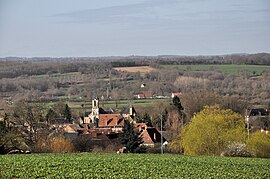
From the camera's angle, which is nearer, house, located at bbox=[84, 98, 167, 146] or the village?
the village

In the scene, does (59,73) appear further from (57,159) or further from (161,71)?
(57,159)

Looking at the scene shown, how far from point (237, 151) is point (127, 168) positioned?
9810 millimetres

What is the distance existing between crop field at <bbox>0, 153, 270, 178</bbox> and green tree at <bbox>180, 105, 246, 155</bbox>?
857 centimetres

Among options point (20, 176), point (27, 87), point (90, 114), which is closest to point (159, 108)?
point (90, 114)

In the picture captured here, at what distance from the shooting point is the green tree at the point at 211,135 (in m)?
26.1

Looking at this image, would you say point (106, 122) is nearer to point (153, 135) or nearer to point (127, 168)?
point (153, 135)

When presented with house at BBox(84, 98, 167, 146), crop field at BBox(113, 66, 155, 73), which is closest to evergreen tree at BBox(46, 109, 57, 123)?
house at BBox(84, 98, 167, 146)

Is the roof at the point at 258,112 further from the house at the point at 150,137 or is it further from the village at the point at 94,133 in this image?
the house at the point at 150,137

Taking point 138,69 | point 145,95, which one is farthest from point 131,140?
point 138,69

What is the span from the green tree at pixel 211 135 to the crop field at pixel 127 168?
8.57m

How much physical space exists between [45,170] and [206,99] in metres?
36.7

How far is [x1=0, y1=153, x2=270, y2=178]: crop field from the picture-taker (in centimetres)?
1373

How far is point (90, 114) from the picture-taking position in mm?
54750

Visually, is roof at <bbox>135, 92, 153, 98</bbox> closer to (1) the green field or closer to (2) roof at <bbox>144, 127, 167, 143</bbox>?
(1) the green field
